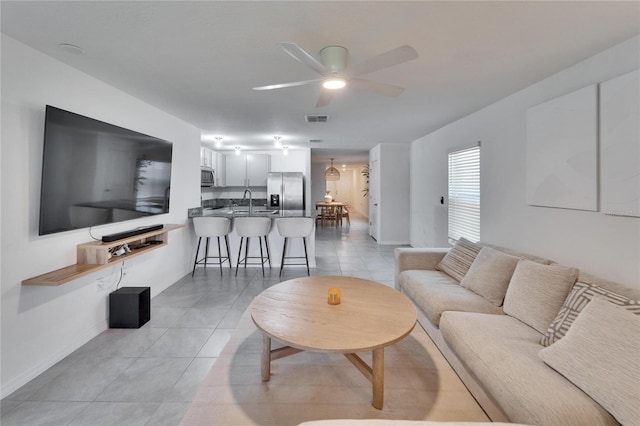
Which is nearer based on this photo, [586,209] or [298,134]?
[586,209]

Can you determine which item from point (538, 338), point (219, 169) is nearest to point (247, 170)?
point (219, 169)

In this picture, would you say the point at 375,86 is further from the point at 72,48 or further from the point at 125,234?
the point at 125,234

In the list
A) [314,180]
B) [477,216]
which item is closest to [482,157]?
[477,216]

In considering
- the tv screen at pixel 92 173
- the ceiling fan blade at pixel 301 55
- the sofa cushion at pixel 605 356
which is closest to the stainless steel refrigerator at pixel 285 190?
the tv screen at pixel 92 173

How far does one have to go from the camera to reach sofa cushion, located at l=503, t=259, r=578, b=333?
1894 mm

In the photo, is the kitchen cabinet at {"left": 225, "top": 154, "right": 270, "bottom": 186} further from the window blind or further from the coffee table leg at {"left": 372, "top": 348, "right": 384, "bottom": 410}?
the coffee table leg at {"left": 372, "top": 348, "right": 384, "bottom": 410}

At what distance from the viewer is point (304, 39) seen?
1.95m

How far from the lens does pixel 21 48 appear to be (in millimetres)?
1994

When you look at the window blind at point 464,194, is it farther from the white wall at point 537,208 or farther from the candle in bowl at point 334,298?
the candle in bowl at point 334,298

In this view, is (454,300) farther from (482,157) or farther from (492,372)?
(482,157)

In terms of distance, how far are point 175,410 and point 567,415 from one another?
2.06m

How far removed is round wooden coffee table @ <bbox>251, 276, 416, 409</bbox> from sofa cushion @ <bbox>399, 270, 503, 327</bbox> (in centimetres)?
34

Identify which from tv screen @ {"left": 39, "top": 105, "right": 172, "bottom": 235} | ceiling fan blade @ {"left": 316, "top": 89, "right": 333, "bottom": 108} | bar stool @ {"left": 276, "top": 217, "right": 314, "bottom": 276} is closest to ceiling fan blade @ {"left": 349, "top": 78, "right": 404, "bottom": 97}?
ceiling fan blade @ {"left": 316, "top": 89, "right": 333, "bottom": 108}

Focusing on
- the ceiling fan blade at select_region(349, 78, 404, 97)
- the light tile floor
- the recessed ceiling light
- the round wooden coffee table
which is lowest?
the light tile floor
